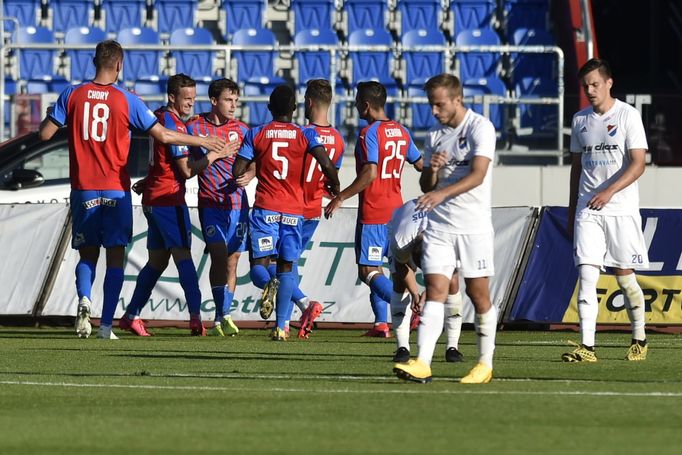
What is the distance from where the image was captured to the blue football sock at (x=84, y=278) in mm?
12688

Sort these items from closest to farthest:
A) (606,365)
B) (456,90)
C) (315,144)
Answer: (456,90) → (606,365) → (315,144)

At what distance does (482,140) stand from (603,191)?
6.90 feet

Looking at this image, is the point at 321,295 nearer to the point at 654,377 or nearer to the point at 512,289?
the point at 512,289

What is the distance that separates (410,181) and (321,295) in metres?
4.43

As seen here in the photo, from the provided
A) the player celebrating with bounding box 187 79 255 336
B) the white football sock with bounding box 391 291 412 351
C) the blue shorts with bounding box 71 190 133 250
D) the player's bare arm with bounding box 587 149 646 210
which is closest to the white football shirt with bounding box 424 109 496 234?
the white football sock with bounding box 391 291 412 351

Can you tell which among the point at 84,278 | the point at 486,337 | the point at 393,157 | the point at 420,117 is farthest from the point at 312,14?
the point at 486,337

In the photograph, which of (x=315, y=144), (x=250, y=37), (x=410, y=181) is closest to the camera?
(x=315, y=144)

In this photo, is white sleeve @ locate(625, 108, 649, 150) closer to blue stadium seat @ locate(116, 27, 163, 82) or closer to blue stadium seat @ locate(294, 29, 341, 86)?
blue stadium seat @ locate(294, 29, 341, 86)

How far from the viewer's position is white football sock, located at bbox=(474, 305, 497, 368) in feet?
28.7

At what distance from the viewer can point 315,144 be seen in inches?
501

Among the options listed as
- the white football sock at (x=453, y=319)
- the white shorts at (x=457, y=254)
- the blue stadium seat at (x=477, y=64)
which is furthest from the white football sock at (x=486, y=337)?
the blue stadium seat at (x=477, y=64)

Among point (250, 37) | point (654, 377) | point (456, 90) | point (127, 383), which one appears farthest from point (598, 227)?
point (250, 37)

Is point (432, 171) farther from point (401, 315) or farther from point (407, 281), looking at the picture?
point (401, 315)

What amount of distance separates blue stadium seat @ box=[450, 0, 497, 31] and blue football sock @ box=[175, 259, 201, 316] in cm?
1199
